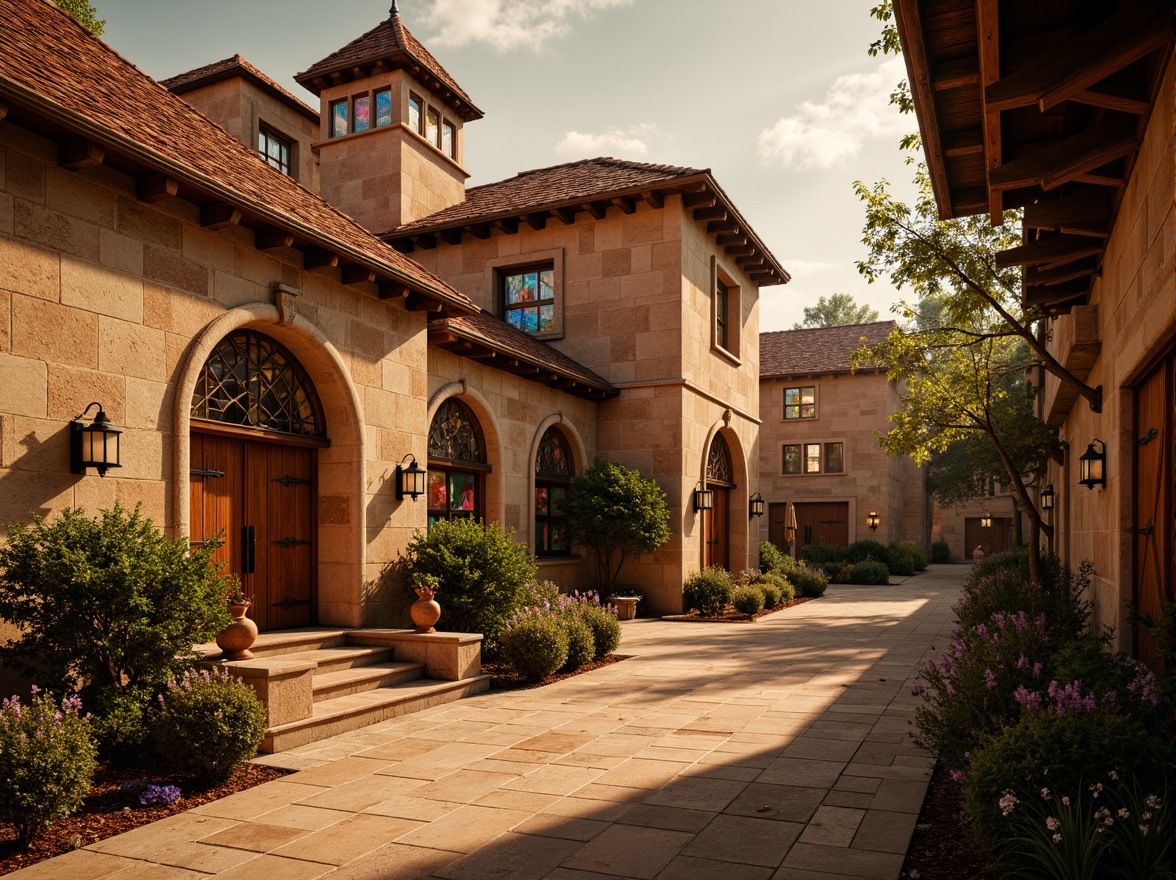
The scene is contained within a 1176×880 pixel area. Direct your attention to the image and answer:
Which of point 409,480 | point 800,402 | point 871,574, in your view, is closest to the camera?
point 409,480

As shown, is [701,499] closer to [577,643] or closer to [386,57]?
[577,643]

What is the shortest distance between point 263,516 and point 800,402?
2774cm

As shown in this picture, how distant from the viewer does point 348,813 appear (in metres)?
5.54

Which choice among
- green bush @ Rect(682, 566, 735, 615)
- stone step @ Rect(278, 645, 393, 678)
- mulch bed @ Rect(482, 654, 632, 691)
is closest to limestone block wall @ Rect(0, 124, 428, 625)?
stone step @ Rect(278, 645, 393, 678)

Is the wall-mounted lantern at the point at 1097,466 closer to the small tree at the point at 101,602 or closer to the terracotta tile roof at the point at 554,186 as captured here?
the small tree at the point at 101,602

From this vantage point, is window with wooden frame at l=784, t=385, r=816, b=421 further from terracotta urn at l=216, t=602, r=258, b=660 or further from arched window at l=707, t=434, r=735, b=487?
terracotta urn at l=216, t=602, r=258, b=660

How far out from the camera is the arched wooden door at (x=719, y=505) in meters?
20.0

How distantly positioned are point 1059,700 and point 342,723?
226 inches

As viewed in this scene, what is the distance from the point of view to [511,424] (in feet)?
48.5

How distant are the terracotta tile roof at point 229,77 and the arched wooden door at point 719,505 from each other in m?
12.7

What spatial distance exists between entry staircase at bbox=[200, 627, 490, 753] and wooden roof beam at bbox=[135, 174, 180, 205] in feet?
13.4

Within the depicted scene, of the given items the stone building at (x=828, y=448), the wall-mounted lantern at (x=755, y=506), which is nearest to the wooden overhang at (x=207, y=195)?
the wall-mounted lantern at (x=755, y=506)

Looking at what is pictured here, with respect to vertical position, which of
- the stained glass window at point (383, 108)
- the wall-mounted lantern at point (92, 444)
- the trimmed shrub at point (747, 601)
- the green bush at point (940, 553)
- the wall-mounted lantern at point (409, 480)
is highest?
the stained glass window at point (383, 108)

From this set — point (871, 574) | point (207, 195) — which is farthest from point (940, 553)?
point (207, 195)
